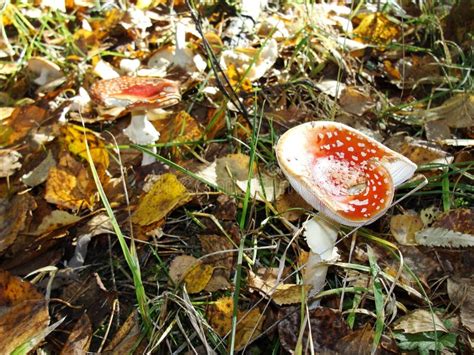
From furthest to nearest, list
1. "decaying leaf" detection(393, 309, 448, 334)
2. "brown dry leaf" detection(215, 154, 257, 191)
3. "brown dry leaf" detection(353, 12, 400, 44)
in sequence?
"brown dry leaf" detection(353, 12, 400, 44)
"brown dry leaf" detection(215, 154, 257, 191)
"decaying leaf" detection(393, 309, 448, 334)

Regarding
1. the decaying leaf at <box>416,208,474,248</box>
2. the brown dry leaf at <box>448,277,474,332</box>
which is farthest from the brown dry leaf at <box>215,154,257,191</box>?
the brown dry leaf at <box>448,277,474,332</box>

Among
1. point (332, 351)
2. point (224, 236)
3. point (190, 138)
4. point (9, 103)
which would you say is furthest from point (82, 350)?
point (9, 103)

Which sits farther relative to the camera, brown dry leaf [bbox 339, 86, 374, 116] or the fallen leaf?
brown dry leaf [bbox 339, 86, 374, 116]

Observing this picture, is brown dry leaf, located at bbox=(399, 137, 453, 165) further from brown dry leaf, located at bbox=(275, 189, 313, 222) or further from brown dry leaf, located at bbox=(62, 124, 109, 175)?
brown dry leaf, located at bbox=(62, 124, 109, 175)

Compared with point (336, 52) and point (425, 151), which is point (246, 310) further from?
point (336, 52)

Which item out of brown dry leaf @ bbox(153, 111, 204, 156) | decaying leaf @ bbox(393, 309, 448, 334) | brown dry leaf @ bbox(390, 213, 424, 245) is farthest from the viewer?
brown dry leaf @ bbox(153, 111, 204, 156)

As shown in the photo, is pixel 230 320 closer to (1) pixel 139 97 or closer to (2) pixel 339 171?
(2) pixel 339 171

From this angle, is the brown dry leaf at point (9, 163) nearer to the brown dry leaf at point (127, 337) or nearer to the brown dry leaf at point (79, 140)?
the brown dry leaf at point (79, 140)

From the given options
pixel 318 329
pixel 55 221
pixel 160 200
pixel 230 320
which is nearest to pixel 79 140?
pixel 55 221
